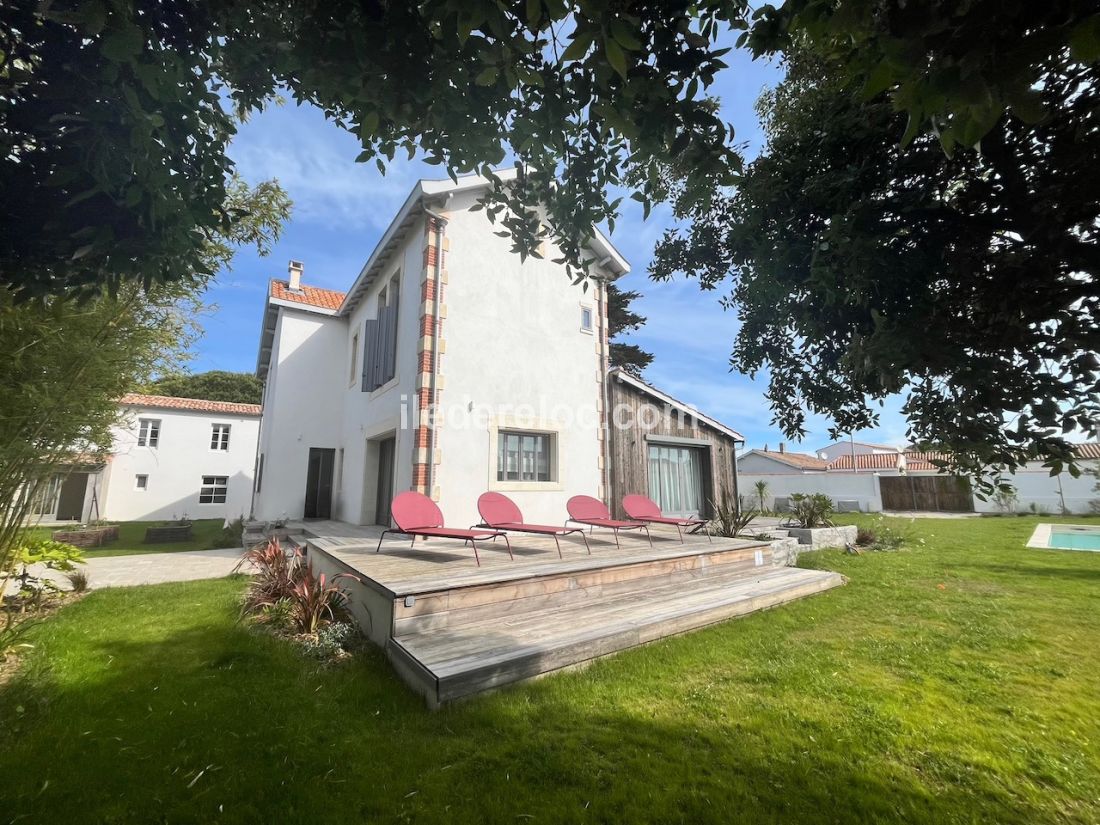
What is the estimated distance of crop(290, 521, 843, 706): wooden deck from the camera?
3936mm

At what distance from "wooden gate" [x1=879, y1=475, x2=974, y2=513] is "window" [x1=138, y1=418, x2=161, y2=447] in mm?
36711

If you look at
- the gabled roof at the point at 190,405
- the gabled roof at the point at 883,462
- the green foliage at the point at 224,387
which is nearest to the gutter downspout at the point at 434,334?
the gabled roof at the point at 190,405

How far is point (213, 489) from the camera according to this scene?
23.0 meters

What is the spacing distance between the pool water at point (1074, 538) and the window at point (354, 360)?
1790cm

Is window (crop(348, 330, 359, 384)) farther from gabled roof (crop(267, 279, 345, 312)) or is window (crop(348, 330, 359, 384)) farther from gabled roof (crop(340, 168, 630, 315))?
gabled roof (crop(267, 279, 345, 312))

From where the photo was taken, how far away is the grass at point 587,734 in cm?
257

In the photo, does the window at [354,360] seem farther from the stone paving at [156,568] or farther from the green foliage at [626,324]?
the green foliage at [626,324]

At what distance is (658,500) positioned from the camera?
1214cm

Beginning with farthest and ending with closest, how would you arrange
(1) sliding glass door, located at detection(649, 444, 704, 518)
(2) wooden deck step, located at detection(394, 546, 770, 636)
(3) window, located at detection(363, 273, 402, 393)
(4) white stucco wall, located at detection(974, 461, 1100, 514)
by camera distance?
(4) white stucco wall, located at detection(974, 461, 1100, 514) < (1) sliding glass door, located at detection(649, 444, 704, 518) < (3) window, located at detection(363, 273, 402, 393) < (2) wooden deck step, located at detection(394, 546, 770, 636)

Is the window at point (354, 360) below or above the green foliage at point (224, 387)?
below

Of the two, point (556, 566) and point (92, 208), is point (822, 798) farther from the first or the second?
point (92, 208)

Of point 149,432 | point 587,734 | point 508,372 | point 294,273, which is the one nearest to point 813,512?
point 508,372

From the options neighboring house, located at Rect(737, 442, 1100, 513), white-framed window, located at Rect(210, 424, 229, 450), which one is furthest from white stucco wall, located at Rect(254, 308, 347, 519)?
neighboring house, located at Rect(737, 442, 1100, 513)

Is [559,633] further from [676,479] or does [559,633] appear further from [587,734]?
[676,479]
